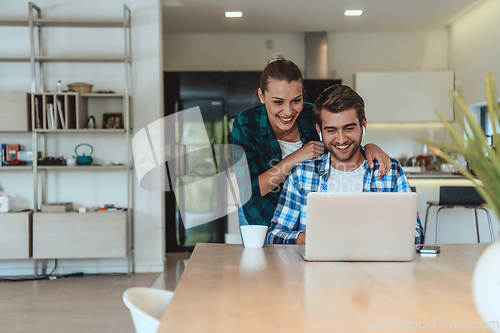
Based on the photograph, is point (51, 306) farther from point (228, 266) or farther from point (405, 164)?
point (405, 164)

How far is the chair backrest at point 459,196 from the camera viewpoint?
189 inches

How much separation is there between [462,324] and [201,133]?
573 cm

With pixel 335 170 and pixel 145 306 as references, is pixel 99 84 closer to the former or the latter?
pixel 335 170

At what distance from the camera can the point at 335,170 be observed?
242 cm

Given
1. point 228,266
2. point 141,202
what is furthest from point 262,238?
point 141,202

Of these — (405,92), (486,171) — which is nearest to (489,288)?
(486,171)

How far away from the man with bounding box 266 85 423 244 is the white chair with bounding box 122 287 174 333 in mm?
919

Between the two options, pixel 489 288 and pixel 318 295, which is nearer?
pixel 489 288

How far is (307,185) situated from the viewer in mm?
2428

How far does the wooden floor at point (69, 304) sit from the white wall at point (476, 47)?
443 centimetres

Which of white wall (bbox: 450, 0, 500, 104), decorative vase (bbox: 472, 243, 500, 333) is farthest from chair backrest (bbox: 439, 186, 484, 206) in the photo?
decorative vase (bbox: 472, 243, 500, 333)

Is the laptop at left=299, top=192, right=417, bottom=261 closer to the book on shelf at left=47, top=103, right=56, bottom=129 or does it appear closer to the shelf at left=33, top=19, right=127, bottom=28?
the book on shelf at left=47, top=103, right=56, bottom=129

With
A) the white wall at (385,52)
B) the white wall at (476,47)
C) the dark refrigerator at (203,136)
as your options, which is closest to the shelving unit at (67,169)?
the dark refrigerator at (203,136)

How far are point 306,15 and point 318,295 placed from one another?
5370 mm
